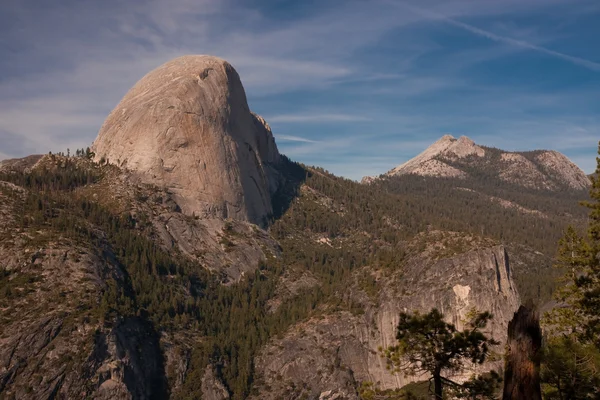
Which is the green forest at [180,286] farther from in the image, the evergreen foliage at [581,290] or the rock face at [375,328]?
the evergreen foliage at [581,290]

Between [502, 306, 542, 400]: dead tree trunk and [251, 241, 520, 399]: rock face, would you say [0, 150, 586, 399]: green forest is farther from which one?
[502, 306, 542, 400]: dead tree trunk

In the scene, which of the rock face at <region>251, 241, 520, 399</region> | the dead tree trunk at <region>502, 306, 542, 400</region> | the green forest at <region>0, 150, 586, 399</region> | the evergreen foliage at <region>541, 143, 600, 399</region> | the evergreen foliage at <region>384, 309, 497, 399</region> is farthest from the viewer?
the green forest at <region>0, 150, 586, 399</region>

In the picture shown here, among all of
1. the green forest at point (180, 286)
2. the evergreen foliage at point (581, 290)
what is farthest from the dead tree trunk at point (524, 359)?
the green forest at point (180, 286)

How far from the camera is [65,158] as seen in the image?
647ft

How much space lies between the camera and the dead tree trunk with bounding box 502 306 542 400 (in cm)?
Answer: 1734

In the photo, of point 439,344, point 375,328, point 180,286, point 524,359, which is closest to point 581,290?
point 439,344

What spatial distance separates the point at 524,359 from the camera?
17484 mm

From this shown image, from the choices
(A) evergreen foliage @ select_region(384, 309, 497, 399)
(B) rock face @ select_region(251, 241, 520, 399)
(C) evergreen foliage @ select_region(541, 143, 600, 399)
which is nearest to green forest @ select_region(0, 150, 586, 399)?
(B) rock face @ select_region(251, 241, 520, 399)

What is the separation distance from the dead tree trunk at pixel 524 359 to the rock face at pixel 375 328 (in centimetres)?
10846

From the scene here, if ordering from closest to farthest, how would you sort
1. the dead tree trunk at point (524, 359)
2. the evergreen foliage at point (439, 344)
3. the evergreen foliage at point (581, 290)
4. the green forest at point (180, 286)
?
the dead tree trunk at point (524, 359) < the evergreen foliage at point (439, 344) < the evergreen foliage at point (581, 290) < the green forest at point (180, 286)

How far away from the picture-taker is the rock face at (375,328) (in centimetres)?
12406

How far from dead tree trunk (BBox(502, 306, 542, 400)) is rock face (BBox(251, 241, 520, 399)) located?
108 m

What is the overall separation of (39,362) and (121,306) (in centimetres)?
2304

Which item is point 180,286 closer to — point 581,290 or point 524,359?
point 581,290
